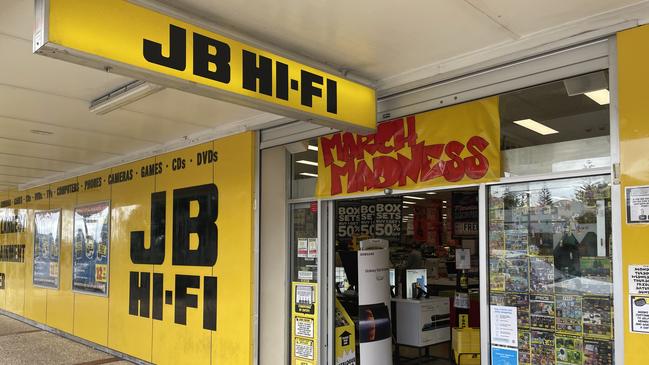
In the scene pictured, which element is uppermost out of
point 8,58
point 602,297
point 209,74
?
point 8,58

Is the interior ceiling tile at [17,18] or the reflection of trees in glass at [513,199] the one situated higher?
the interior ceiling tile at [17,18]

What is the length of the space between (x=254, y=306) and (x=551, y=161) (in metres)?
3.03

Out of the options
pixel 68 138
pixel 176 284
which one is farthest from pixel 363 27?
pixel 68 138

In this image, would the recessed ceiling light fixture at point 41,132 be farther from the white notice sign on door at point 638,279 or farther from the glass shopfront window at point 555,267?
the white notice sign on door at point 638,279

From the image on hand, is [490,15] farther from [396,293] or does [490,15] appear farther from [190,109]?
[396,293]

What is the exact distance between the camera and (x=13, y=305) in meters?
11.5

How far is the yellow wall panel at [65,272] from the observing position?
29.6ft

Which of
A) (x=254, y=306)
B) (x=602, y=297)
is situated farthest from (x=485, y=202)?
(x=254, y=306)

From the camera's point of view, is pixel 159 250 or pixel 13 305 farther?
pixel 13 305

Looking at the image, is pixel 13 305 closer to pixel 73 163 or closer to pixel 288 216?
pixel 73 163

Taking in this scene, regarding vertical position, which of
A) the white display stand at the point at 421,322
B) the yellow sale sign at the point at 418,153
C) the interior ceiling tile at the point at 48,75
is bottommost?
the white display stand at the point at 421,322

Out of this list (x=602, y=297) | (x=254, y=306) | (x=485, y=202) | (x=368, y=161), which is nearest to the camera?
(x=602, y=297)

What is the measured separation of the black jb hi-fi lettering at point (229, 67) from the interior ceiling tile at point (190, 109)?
157 cm

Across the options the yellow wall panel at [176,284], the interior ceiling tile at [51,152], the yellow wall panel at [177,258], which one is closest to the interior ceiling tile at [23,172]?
the yellow wall panel at [177,258]
